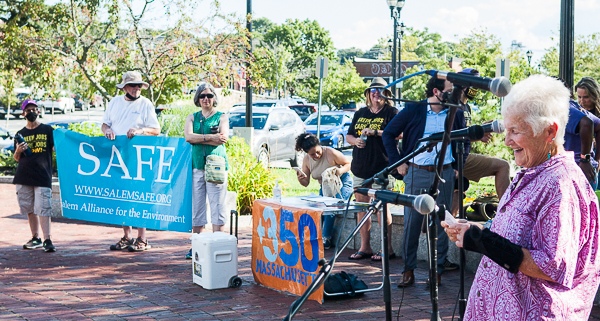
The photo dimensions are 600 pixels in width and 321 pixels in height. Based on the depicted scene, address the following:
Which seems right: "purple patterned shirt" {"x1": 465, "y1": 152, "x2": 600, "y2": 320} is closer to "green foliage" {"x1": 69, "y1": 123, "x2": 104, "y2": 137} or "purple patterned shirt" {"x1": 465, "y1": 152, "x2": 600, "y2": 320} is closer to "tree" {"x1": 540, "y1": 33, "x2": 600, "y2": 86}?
"green foliage" {"x1": 69, "y1": 123, "x2": 104, "y2": 137}

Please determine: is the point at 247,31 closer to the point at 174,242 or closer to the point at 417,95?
the point at 174,242

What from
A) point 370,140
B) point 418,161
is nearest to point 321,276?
point 418,161

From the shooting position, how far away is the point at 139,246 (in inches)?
300

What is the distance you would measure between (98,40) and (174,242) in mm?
6328

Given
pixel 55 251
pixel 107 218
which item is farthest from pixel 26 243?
pixel 107 218

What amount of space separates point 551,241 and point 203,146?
5235 millimetres

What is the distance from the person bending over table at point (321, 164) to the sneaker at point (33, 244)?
3.41 m

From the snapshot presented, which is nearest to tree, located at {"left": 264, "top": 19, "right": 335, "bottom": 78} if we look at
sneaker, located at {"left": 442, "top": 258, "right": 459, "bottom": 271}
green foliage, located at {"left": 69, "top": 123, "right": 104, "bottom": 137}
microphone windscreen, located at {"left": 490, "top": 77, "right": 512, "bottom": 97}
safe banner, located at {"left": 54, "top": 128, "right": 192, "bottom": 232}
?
green foliage, located at {"left": 69, "top": 123, "right": 104, "bottom": 137}

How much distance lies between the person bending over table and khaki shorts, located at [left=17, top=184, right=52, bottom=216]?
3.11 metres

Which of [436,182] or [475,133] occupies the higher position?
[475,133]

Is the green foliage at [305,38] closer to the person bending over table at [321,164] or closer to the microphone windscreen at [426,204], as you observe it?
the person bending over table at [321,164]

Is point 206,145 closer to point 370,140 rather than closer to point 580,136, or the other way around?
point 370,140

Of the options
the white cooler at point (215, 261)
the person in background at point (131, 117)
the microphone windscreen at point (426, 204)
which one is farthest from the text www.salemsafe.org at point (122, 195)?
the microphone windscreen at point (426, 204)

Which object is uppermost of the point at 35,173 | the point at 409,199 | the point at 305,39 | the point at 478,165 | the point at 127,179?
the point at 305,39
